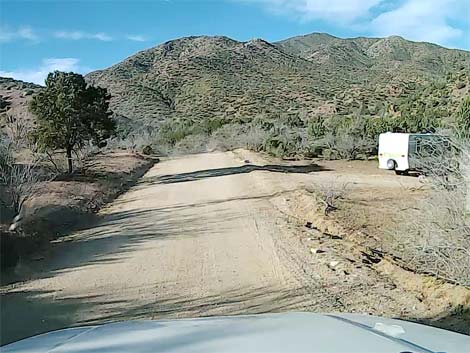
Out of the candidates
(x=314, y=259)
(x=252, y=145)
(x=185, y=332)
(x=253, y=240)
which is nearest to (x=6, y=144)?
(x=253, y=240)

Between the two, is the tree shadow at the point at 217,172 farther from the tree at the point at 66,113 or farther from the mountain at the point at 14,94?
the mountain at the point at 14,94

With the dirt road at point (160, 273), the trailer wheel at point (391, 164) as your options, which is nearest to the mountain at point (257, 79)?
the trailer wheel at point (391, 164)

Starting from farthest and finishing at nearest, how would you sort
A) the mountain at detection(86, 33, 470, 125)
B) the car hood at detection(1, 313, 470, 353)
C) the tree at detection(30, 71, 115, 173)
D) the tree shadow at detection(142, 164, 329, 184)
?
1. the mountain at detection(86, 33, 470, 125)
2. the tree shadow at detection(142, 164, 329, 184)
3. the tree at detection(30, 71, 115, 173)
4. the car hood at detection(1, 313, 470, 353)

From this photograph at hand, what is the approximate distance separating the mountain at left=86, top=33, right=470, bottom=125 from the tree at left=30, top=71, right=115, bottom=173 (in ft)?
130

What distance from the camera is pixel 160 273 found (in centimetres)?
1026

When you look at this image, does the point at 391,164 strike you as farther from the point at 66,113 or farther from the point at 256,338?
the point at 256,338

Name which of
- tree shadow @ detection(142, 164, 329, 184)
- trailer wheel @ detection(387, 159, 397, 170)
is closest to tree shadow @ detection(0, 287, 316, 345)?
tree shadow @ detection(142, 164, 329, 184)

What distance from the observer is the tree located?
91.5 feet

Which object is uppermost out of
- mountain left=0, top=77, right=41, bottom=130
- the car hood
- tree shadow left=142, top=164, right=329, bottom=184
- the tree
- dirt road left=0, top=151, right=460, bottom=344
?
mountain left=0, top=77, right=41, bottom=130

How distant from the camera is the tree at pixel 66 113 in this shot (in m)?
27.9

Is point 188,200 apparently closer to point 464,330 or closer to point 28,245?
point 28,245

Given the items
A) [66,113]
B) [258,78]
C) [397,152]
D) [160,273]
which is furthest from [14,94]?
[160,273]

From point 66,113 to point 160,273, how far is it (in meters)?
19.2

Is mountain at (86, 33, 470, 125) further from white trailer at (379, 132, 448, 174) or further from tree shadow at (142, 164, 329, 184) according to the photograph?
white trailer at (379, 132, 448, 174)
